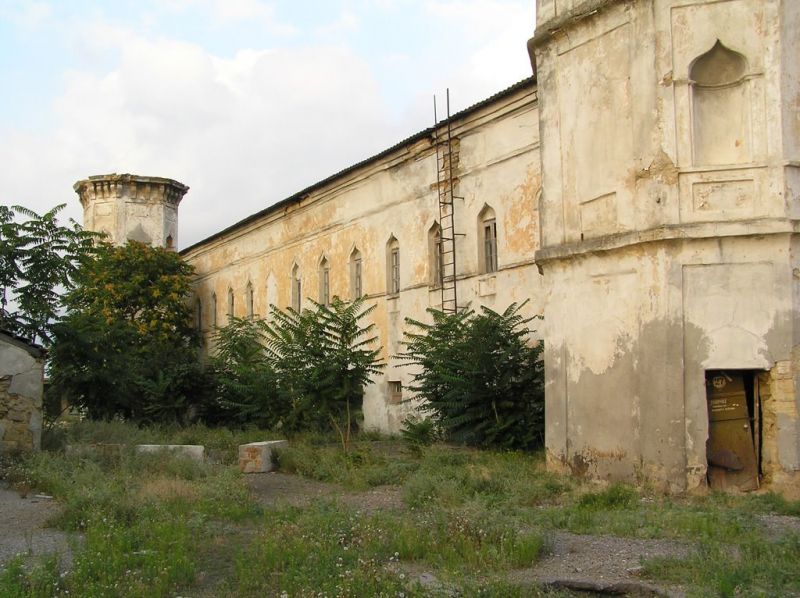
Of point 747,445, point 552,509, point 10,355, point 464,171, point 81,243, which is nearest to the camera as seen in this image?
point 552,509

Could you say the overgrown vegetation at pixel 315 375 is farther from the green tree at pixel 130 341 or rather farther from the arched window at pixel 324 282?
the arched window at pixel 324 282

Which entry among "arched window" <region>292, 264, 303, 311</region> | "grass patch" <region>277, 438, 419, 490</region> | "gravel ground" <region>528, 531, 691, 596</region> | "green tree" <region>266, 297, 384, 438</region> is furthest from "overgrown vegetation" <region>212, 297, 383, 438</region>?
"gravel ground" <region>528, 531, 691, 596</region>

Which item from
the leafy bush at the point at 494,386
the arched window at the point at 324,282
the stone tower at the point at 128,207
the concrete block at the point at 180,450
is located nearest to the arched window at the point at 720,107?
the leafy bush at the point at 494,386

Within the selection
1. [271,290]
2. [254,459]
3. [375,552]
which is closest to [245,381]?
[254,459]

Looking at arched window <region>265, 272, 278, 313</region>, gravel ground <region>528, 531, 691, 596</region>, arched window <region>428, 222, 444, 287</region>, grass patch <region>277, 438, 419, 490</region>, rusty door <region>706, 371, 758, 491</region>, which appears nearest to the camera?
gravel ground <region>528, 531, 691, 596</region>

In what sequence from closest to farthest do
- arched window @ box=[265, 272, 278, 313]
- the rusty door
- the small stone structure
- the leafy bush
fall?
A: the rusty door, the small stone structure, the leafy bush, arched window @ box=[265, 272, 278, 313]

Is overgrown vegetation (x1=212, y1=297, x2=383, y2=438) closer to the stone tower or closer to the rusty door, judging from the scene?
the rusty door

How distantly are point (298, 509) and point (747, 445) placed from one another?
6263 mm

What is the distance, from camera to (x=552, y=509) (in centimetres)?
1095

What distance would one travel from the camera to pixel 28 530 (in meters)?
10.4

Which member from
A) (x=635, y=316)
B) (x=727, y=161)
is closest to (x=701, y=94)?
(x=727, y=161)

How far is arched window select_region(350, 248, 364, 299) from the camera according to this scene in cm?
2597

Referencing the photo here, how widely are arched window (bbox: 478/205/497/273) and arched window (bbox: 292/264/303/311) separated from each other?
10479 millimetres

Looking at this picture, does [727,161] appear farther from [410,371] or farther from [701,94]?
[410,371]
